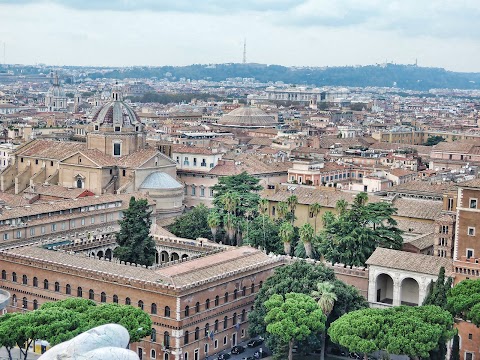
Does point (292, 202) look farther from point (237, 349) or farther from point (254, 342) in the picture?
point (237, 349)

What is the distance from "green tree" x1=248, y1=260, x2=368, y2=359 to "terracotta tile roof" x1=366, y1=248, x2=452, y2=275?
4987 mm

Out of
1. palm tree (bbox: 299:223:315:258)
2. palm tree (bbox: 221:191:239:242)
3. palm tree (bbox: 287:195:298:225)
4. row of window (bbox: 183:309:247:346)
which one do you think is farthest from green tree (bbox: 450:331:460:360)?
palm tree (bbox: 221:191:239:242)

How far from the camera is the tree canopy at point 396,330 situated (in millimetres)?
47250

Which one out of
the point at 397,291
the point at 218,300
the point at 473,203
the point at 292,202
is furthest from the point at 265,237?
the point at 473,203

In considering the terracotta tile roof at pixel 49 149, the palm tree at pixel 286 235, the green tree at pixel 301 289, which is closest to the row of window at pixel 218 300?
the green tree at pixel 301 289

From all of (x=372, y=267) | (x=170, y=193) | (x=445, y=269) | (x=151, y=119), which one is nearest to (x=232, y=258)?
(x=372, y=267)

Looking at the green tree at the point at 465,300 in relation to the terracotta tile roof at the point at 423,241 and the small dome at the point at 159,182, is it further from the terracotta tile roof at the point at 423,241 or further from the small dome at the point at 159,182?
the small dome at the point at 159,182

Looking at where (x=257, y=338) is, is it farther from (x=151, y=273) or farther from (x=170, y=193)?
(x=170, y=193)

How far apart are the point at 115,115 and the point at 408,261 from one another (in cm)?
4287

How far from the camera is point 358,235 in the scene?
6575 cm

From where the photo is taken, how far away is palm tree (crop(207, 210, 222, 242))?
250 feet

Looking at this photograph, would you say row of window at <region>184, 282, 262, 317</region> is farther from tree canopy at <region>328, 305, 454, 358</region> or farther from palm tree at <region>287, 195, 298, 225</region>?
palm tree at <region>287, 195, 298, 225</region>

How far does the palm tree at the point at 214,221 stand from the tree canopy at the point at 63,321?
26.8 metres

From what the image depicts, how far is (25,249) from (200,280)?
15441mm
